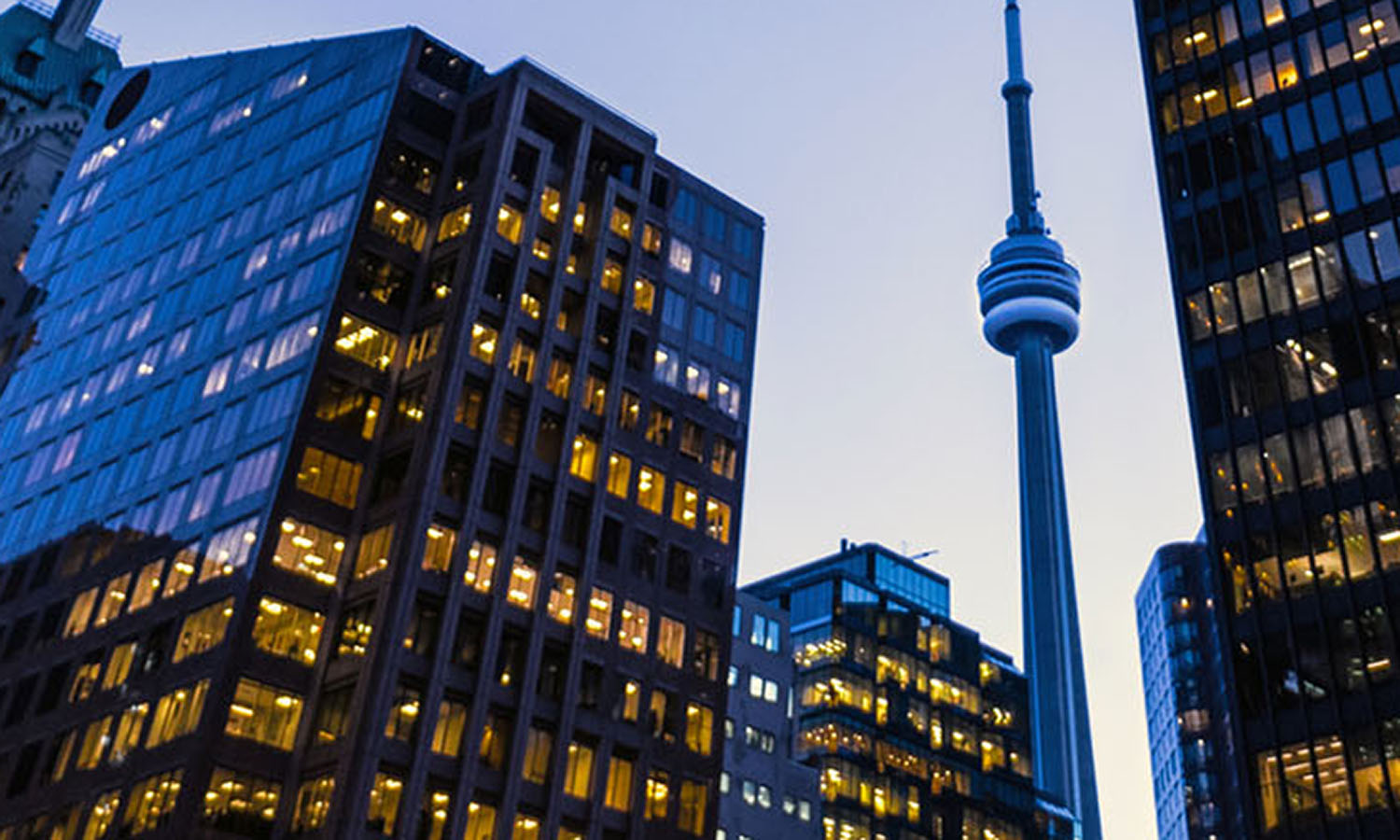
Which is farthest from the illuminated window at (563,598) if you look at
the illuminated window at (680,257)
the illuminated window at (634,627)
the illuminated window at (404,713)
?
the illuminated window at (680,257)

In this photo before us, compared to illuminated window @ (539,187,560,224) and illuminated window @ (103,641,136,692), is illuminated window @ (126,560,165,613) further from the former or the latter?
illuminated window @ (539,187,560,224)

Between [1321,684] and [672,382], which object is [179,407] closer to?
[672,382]

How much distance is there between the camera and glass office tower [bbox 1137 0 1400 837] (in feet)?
221

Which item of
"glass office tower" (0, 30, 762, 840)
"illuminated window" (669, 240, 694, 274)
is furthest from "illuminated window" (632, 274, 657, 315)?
"illuminated window" (669, 240, 694, 274)

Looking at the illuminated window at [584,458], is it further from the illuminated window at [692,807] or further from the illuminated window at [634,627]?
the illuminated window at [692,807]

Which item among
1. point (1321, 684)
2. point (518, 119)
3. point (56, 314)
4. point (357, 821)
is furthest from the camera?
point (56, 314)

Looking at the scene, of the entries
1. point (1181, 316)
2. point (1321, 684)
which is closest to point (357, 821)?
point (1321, 684)

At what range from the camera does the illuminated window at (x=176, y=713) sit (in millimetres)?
75562

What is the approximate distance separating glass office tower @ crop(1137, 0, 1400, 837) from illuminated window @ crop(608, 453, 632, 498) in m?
33.7

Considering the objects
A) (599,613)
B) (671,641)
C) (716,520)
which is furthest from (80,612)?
(716,520)

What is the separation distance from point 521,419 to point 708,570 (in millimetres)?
15648

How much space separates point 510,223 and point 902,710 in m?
92.3

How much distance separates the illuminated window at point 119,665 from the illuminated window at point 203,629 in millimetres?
4346

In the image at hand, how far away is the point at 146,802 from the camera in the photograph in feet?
245
